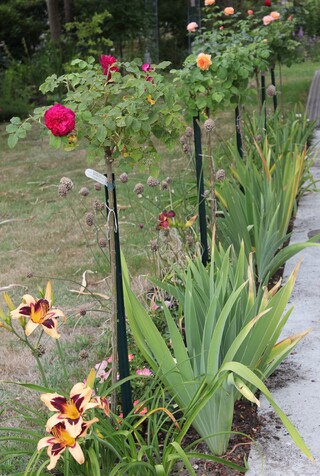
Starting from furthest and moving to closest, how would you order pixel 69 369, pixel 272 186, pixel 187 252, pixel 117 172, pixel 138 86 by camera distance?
pixel 117 172 → pixel 272 186 → pixel 187 252 → pixel 69 369 → pixel 138 86

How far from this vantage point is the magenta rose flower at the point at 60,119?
2199mm

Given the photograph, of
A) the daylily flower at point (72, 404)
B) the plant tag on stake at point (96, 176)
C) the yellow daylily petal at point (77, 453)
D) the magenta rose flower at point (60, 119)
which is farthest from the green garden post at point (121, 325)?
the yellow daylily petal at point (77, 453)

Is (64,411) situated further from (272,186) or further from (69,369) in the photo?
(272,186)

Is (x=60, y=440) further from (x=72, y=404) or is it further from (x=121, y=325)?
(x=121, y=325)

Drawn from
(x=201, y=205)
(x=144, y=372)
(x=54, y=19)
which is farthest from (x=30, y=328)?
(x=54, y=19)

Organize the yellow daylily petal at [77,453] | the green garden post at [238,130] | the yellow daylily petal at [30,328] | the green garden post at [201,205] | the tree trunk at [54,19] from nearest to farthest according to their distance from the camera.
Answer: the yellow daylily petal at [77,453], the yellow daylily petal at [30,328], the green garden post at [201,205], the green garden post at [238,130], the tree trunk at [54,19]

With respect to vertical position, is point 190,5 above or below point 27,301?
below

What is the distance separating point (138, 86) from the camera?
239 centimetres

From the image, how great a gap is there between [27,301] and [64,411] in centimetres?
40

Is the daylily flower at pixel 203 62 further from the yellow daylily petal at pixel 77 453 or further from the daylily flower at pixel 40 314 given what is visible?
the yellow daylily petal at pixel 77 453

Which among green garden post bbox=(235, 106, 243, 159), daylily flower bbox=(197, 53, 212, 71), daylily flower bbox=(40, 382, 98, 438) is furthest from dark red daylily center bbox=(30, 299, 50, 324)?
green garden post bbox=(235, 106, 243, 159)

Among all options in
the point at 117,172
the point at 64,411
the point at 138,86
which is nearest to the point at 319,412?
the point at 64,411

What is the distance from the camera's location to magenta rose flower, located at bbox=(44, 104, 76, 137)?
2.20 metres

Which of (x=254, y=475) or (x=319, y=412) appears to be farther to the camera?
(x=319, y=412)
